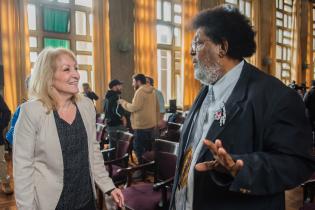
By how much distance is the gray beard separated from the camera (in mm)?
1449

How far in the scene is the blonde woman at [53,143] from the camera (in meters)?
1.69

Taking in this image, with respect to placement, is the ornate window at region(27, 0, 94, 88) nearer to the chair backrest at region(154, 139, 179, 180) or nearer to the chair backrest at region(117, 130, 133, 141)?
the chair backrest at region(117, 130, 133, 141)

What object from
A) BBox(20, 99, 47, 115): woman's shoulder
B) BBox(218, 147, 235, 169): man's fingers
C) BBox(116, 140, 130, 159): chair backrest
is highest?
BBox(20, 99, 47, 115): woman's shoulder

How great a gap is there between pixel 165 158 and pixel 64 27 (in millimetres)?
5539

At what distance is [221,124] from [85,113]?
0.92 metres

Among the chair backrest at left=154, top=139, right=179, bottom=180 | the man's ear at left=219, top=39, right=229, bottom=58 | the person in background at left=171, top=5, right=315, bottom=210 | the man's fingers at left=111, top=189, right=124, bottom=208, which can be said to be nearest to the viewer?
the person in background at left=171, top=5, right=315, bottom=210

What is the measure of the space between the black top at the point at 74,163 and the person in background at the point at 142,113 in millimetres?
3158

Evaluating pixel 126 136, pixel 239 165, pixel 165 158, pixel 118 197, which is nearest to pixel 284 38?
pixel 126 136

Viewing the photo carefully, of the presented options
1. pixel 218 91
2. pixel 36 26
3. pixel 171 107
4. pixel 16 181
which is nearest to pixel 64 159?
pixel 16 181

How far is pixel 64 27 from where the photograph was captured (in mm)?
7547

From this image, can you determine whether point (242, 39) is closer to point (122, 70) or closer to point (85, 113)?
point (85, 113)

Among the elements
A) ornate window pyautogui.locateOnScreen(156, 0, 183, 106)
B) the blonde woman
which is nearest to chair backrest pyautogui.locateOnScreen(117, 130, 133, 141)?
the blonde woman

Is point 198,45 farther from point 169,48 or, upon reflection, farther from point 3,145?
point 169,48

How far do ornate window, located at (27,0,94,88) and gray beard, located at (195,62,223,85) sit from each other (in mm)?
6266
